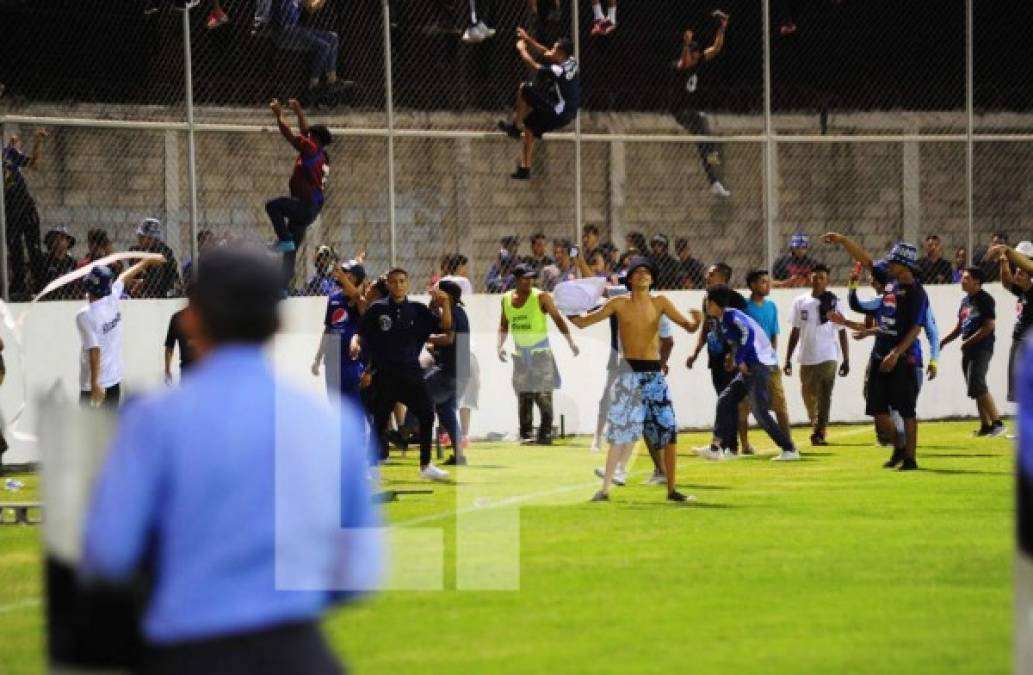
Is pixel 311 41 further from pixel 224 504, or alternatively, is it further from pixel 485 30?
pixel 224 504

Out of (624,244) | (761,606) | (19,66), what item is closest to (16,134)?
(19,66)

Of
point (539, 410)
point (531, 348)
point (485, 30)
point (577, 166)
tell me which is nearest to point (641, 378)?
point (531, 348)

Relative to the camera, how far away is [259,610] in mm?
4703

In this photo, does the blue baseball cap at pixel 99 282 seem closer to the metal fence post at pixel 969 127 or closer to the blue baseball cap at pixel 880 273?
the blue baseball cap at pixel 880 273

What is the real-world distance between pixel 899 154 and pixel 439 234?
7.30 meters

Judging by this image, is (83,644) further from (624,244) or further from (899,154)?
(899,154)

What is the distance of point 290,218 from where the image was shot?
23.2m

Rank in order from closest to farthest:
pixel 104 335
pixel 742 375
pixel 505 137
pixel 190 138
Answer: pixel 104 335 < pixel 742 375 < pixel 190 138 < pixel 505 137

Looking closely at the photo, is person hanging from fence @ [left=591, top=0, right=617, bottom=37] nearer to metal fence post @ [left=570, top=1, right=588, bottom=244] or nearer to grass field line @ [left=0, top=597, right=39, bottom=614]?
metal fence post @ [left=570, top=1, right=588, bottom=244]

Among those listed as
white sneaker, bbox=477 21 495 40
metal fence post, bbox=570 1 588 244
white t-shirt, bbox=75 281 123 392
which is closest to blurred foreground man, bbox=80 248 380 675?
white t-shirt, bbox=75 281 123 392

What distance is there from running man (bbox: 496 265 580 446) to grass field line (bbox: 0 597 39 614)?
12.4 metres

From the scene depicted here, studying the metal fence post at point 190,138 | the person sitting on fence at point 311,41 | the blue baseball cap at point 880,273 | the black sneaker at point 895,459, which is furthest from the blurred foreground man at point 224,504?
the person sitting on fence at point 311,41

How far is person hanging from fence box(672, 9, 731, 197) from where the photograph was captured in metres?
27.8

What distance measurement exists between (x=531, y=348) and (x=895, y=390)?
19.3ft
